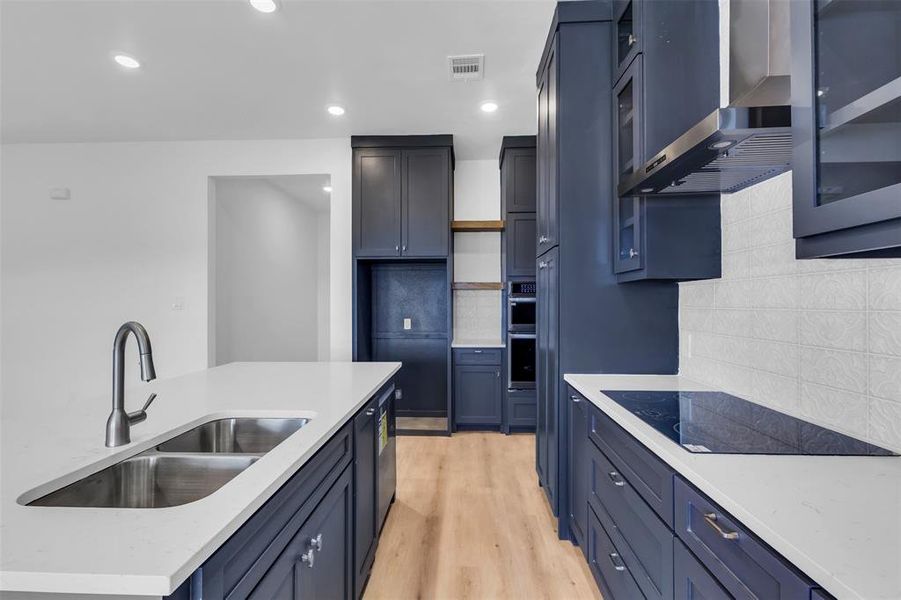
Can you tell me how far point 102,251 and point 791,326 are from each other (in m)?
5.54

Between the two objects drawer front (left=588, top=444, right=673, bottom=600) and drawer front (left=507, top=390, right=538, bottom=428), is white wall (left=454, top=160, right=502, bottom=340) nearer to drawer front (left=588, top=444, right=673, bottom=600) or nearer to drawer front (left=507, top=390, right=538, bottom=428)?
drawer front (left=507, top=390, right=538, bottom=428)

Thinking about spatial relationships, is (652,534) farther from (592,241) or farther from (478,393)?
(478,393)

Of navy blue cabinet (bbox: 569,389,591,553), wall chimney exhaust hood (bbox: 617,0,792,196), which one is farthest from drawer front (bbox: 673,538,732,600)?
wall chimney exhaust hood (bbox: 617,0,792,196)

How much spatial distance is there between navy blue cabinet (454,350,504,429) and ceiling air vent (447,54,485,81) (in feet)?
7.78

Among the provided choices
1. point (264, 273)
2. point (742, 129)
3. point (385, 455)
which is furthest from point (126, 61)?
point (742, 129)

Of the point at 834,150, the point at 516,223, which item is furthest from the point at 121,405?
the point at 516,223

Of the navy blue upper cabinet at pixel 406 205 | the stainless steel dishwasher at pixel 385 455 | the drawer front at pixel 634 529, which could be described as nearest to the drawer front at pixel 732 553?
the drawer front at pixel 634 529

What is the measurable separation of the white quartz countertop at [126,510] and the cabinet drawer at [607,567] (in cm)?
112

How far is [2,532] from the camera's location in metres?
0.66

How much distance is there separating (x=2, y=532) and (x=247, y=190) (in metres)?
5.00

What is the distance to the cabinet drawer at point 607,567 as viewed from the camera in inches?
53.9

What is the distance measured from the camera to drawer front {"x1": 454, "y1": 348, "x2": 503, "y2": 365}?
3.92 metres

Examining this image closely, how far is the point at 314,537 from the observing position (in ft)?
3.69

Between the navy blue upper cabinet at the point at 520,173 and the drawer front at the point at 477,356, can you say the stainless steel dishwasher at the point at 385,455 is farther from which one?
the navy blue upper cabinet at the point at 520,173
